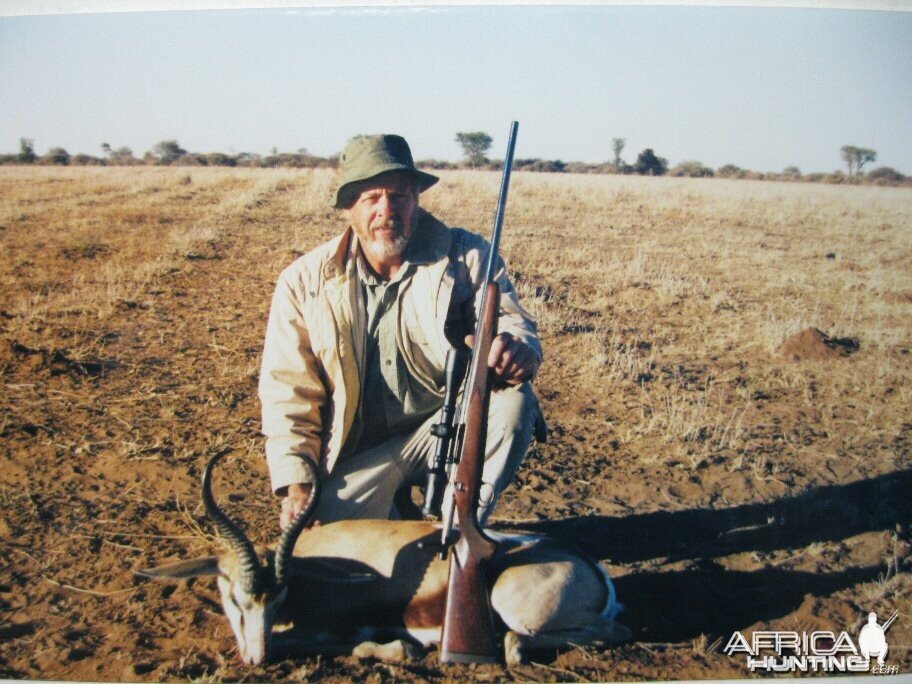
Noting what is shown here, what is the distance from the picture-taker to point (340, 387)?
12.1 ft

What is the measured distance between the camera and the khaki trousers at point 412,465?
143 inches

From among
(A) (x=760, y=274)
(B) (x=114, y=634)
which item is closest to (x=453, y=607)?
(B) (x=114, y=634)

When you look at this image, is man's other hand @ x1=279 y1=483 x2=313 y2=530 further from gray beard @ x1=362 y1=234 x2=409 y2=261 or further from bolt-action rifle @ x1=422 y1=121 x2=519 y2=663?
gray beard @ x1=362 y1=234 x2=409 y2=261

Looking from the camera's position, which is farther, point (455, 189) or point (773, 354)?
point (455, 189)

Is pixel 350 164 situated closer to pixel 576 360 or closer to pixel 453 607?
pixel 453 607

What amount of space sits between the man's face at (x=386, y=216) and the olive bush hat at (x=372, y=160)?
0.26 feet

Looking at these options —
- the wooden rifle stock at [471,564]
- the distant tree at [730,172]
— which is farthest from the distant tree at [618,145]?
the distant tree at [730,172]

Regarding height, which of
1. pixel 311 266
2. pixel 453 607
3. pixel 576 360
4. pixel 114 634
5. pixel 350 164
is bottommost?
pixel 114 634

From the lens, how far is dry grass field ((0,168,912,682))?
3.26 meters

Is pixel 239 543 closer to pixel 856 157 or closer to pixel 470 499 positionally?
pixel 470 499

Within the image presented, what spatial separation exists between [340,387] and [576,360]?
289 cm
